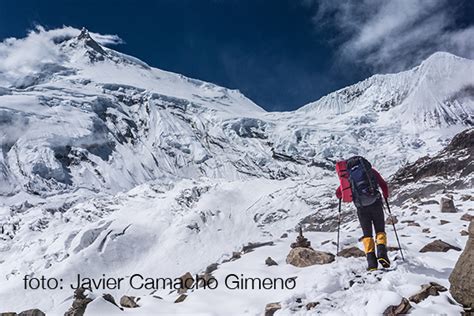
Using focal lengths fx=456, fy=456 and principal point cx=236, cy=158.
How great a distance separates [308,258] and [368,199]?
269 centimetres

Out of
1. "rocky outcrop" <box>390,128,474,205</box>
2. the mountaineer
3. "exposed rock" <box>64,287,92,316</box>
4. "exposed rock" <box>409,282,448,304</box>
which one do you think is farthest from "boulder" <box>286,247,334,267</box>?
"rocky outcrop" <box>390,128,474,205</box>

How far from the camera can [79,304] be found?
9.90 metres

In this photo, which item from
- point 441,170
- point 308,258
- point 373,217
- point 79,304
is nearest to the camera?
point 373,217

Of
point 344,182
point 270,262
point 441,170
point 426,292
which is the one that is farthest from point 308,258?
point 441,170

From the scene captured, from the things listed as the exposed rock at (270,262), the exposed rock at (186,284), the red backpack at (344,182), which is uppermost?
the red backpack at (344,182)

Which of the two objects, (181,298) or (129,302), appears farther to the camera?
(129,302)

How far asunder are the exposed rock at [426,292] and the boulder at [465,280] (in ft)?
0.95

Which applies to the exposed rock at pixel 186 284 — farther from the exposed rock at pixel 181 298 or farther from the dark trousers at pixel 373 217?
the dark trousers at pixel 373 217

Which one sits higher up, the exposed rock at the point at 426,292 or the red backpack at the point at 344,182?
the red backpack at the point at 344,182

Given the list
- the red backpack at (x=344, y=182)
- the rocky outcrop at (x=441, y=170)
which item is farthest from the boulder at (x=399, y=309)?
the rocky outcrop at (x=441, y=170)

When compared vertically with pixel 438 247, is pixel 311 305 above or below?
below

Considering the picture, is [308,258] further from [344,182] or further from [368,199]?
[368,199]

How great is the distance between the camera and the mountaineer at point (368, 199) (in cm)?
934

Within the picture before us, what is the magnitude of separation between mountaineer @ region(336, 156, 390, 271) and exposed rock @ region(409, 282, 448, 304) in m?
1.72
